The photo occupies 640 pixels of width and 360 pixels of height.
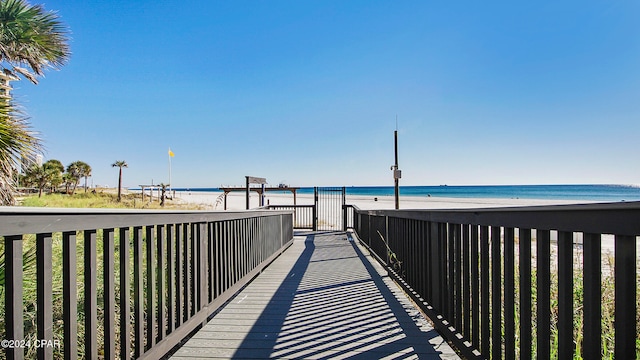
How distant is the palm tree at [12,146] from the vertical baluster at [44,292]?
3021 millimetres

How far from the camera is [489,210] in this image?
177 cm

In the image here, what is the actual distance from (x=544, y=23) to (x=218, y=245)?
448 inches

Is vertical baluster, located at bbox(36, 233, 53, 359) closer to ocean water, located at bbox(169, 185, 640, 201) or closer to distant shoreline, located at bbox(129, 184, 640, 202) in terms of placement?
distant shoreline, located at bbox(129, 184, 640, 202)

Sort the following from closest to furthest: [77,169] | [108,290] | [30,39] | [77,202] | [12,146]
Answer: [108,290], [12,146], [30,39], [77,202], [77,169]

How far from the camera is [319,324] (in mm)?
2799

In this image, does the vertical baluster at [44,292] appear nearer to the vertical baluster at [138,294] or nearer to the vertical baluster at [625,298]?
the vertical baluster at [138,294]

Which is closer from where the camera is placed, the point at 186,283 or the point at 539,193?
the point at 186,283

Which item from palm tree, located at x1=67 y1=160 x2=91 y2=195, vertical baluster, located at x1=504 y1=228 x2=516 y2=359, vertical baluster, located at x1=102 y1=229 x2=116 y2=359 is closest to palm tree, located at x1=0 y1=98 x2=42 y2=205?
vertical baluster, located at x1=102 y1=229 x2=116 y2=359

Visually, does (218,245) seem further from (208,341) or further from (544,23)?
(544,23)

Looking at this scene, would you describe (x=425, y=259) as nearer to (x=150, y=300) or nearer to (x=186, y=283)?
(x=186, y=283)

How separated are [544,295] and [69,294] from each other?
192 cm

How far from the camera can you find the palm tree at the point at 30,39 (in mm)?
5449

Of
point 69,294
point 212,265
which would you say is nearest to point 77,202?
point 212,265

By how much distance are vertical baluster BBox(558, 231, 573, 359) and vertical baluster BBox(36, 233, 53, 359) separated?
1853mm
